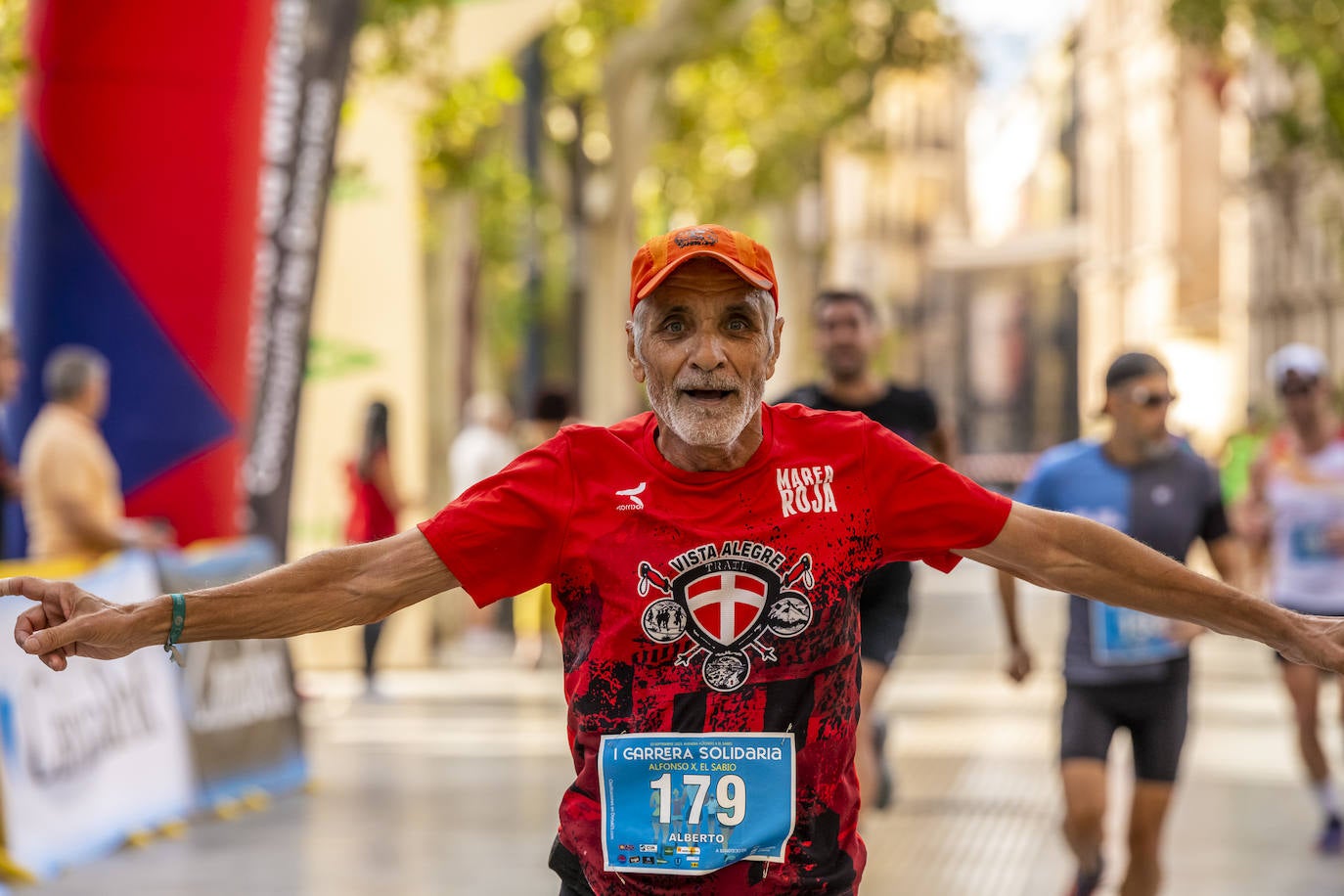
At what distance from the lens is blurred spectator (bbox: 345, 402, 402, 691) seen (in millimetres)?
14875

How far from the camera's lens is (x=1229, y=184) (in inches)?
1633

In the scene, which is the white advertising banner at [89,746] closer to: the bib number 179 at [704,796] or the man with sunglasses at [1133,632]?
the man with sunglasses at [1133,632]

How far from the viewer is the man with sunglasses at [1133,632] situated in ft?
22.5

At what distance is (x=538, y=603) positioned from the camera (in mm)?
18531

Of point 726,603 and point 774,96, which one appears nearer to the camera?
point 726,603

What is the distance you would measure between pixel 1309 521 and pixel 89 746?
530 cm

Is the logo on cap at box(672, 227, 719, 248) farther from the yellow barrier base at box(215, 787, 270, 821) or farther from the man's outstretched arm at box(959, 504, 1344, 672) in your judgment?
the yellow barrier base at box(215, 787, 270, 821)

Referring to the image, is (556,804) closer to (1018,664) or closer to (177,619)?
(1018,664)

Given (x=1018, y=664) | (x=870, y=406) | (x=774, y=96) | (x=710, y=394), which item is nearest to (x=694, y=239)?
(x=710, y=394)

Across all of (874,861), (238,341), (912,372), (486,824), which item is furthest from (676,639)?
(912,372)

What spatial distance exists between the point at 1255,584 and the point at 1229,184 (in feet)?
103

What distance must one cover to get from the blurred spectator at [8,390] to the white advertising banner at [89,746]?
4.92ft

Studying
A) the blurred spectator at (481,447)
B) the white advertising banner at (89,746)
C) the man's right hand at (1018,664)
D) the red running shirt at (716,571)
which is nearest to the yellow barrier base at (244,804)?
the white advertising banner at (89,746)

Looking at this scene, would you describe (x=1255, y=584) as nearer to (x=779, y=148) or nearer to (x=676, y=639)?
(x=676, y=639)
